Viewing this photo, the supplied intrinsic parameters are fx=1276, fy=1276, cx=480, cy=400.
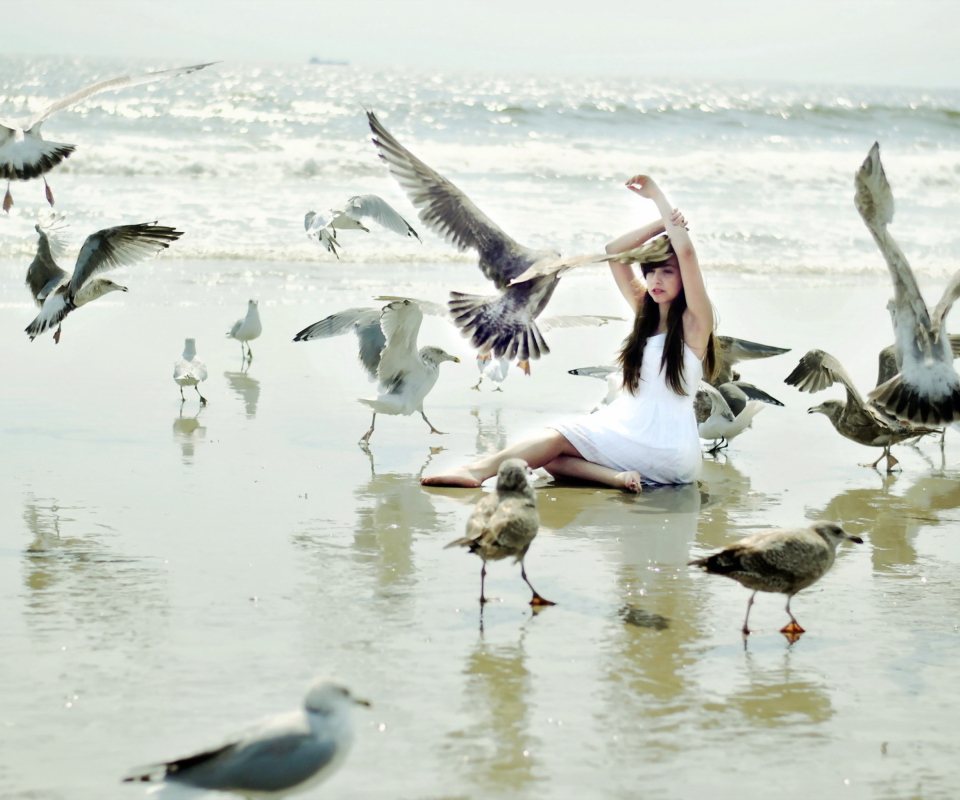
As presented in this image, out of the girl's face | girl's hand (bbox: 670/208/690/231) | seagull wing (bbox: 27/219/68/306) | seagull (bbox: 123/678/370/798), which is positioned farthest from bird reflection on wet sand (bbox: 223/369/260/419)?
seagull (bbox: 123/678/370/798)

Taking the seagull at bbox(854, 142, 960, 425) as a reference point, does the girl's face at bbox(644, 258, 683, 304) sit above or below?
above

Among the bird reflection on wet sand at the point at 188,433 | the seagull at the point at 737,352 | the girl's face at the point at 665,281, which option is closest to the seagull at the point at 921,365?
the girl's face at the point at 665,281

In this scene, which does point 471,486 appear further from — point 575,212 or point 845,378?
point 575,212

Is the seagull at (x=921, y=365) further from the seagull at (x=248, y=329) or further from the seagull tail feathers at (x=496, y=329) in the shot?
the seagull at (x=248, y=329)

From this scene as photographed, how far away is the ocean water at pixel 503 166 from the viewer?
1703 centimetres

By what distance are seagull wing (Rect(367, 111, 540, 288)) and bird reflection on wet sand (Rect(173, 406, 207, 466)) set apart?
1.64 meters

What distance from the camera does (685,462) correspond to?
18.9 feet

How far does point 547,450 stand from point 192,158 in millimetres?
19038

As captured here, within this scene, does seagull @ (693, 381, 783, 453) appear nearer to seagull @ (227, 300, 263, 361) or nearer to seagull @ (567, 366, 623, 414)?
seagull @ (567, 366, 623, 414)

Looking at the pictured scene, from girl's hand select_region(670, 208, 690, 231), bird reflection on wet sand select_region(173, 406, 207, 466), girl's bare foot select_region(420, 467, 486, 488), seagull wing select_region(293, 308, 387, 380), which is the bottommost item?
girl's bare foot select_region(420, 467, 486, 488)

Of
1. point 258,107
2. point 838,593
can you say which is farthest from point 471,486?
point 258,107

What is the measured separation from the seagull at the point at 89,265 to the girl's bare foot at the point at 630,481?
2.99 m

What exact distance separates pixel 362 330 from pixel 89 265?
1829 millimetres

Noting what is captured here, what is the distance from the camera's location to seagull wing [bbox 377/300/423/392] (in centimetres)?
665
